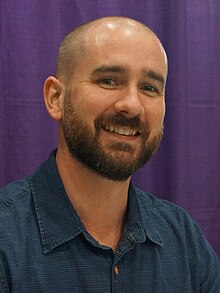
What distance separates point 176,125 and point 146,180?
227 millimetres

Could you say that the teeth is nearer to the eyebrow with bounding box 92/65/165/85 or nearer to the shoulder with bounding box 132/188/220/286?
the eyebrow with bounding box 92/65/165/85

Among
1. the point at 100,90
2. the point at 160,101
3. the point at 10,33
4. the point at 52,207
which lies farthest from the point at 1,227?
the point at 10,33

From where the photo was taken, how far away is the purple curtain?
4.57ft

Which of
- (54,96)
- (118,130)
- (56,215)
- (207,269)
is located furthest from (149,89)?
(207,269)

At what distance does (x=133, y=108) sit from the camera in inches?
38.4

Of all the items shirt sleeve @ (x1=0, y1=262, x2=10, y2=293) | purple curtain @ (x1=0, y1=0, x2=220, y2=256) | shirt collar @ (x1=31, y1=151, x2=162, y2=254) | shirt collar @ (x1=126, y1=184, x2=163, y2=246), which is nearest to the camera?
shirt sleeve @ (x1=0, y1=262, x2=10, y2=293)

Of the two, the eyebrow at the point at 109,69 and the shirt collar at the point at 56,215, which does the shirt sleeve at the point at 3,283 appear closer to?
the shirt collar at the point at 56,215

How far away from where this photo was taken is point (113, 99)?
0.99 m

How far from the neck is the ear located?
0.33 ft

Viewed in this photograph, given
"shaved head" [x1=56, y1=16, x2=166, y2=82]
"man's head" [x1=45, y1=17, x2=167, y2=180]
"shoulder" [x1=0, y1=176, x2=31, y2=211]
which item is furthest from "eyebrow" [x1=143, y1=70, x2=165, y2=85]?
"shoulder" [x1=0, y1=176, x2=31, y2=211]

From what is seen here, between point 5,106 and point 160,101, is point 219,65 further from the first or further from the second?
point 5,106

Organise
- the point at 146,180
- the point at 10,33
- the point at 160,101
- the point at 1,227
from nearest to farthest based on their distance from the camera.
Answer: the point at 1,227 → the point at 160,101 → the point at 10,33 → the point at 146,180

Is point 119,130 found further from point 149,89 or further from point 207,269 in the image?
point 207,269

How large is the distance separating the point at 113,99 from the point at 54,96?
0.20m
